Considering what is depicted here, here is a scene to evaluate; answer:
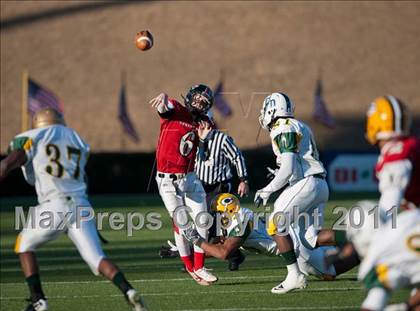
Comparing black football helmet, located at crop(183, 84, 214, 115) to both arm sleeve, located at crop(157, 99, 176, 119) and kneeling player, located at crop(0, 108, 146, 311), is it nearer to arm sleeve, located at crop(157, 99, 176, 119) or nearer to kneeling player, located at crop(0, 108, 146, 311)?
arm sleeve, located at crop(157, 99, 176, 119)

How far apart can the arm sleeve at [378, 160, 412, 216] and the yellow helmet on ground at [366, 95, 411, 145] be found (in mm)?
302

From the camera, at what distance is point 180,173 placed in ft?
38.6

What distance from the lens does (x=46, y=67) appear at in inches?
1695

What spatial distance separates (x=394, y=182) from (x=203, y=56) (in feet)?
120

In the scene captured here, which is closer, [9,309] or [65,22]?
[9,309]

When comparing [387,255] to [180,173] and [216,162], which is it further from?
[216,162]

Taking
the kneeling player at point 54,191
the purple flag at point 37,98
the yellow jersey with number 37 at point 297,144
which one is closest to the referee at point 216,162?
the yellow jersey with number 37 at point 297,144

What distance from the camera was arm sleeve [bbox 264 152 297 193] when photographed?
10359 mm

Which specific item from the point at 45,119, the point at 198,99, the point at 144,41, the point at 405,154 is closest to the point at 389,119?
the point at 405,154

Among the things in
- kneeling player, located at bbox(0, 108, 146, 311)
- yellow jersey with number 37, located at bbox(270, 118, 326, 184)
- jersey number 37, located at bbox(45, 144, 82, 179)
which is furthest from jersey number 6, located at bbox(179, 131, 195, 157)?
jersey number 37, located at bbox(45, 144, 82, 179)

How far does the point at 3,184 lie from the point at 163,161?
15459mm

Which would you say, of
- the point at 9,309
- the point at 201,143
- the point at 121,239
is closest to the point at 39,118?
the point at 9,309

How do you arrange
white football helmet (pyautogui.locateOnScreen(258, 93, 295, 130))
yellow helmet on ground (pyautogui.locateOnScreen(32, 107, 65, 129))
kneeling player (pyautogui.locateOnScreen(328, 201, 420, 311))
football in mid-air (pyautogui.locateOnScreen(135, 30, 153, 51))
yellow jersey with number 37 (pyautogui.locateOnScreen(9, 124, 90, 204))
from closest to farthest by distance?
1. kneeling player (pyautogui.locateOnScreen(328, 201, 420, 311))
2. yellow jersey with number 37 (pyautogui.locateOnScreen(9, 124, 90, 204))
3. yellow helmet on ground (pyautogui.locateOnScreen(32, 107, 65, 129))
4. white football helmet (pyautogui.locateOnScreen(258, 93, 295, 130))
5. football in mid-air (pyautogui.locateOnScreen(135, 30, 153, 51))

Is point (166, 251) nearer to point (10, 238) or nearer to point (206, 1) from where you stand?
point (10, 238)
